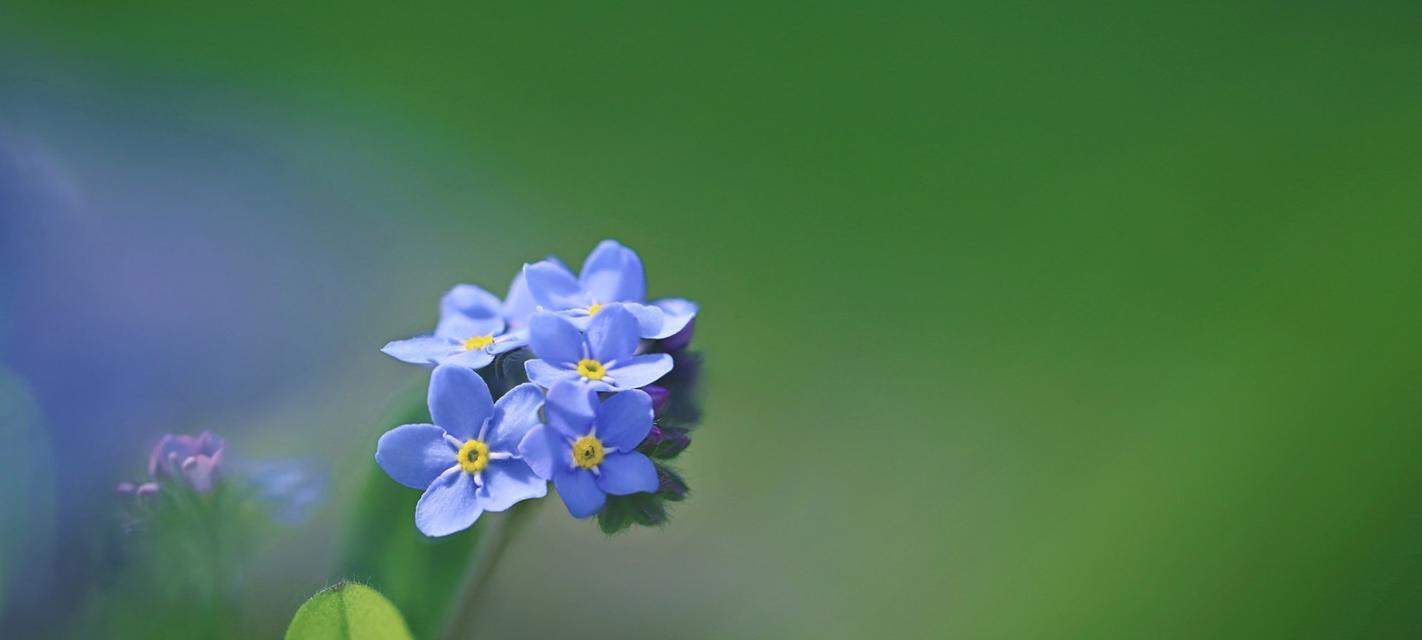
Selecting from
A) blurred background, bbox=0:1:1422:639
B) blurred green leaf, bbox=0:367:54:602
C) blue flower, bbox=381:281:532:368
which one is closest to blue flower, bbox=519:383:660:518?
blue flower, bbox=381:281:532:368

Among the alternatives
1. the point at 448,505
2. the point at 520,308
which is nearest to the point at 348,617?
the point at 448,505

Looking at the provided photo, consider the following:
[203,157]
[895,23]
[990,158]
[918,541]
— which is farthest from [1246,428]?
[203,157]

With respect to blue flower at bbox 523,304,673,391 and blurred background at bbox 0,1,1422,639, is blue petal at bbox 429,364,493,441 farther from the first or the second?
blurred background at bbox 0,1,1422,639

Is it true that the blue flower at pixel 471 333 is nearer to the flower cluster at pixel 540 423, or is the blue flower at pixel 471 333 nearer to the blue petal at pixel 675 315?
the flower cluster at pixel 540 423

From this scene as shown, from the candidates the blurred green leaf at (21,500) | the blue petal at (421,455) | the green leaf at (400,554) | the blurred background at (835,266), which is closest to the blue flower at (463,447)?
the blue petal at (421,455)

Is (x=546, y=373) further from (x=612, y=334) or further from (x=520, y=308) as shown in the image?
(x=520, y=308)

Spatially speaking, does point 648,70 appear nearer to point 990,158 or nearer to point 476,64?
point 476,64
